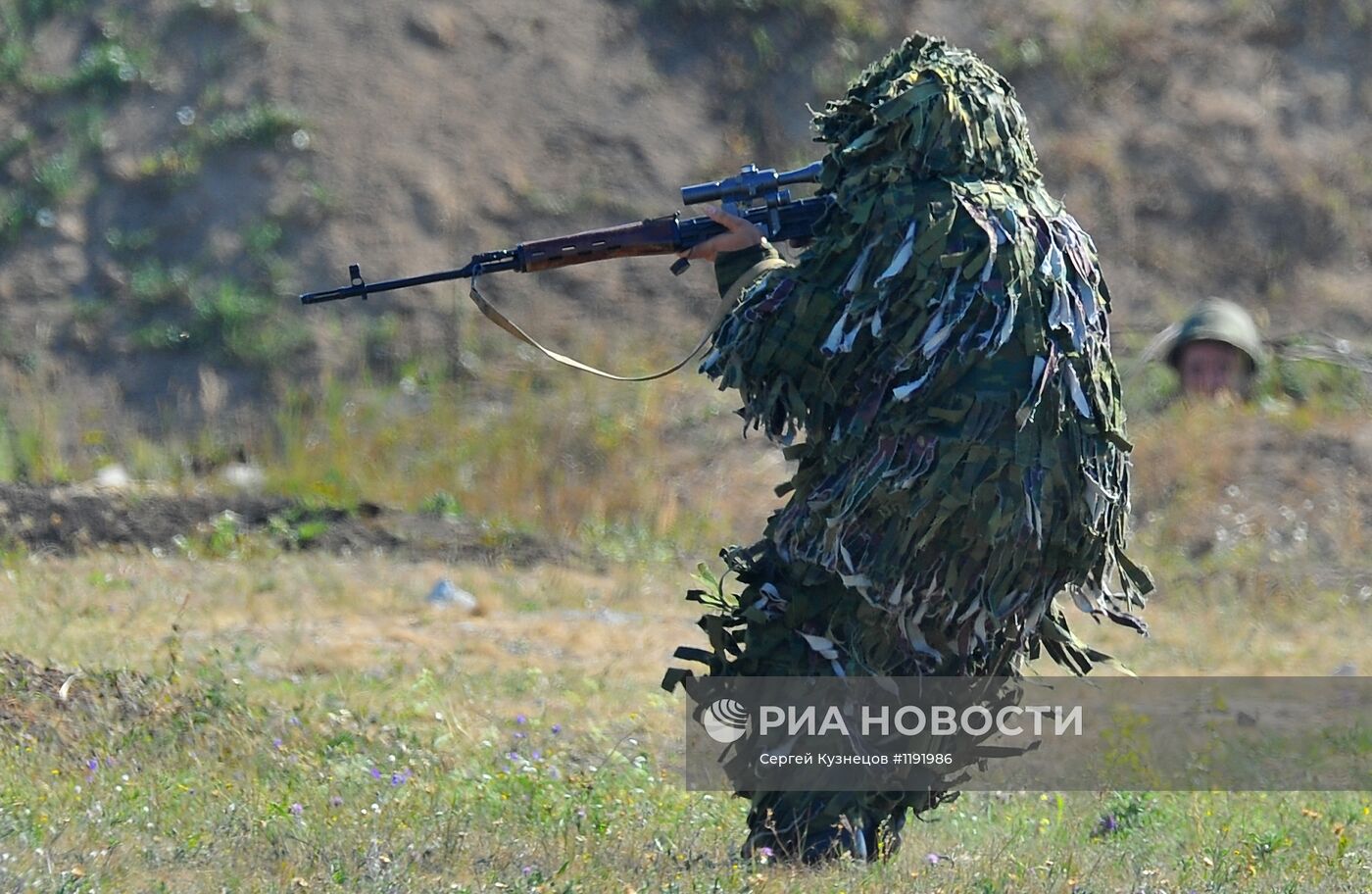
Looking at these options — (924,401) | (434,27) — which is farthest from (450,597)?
(434,27)

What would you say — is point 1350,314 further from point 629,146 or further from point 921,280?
point 921,280

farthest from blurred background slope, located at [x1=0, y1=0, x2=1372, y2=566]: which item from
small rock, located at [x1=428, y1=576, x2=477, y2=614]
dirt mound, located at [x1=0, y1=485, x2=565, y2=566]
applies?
small rock, located at [x1=428, y1=576, x2=477, y2=614]

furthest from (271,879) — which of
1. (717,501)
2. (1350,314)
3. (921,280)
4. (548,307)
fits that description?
(1350,314)

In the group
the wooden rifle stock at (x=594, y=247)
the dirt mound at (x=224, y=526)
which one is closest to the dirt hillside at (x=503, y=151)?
the dirt mound at (x=224, y=526)

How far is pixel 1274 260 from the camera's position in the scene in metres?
17.2

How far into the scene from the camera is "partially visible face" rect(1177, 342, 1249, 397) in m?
14.2

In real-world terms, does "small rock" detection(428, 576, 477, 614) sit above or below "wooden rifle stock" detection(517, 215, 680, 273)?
above

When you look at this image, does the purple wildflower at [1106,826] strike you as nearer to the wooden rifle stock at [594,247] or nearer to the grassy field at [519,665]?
the grassy field at [519,665]

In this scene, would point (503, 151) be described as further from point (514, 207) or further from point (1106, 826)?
point (1106, 826)

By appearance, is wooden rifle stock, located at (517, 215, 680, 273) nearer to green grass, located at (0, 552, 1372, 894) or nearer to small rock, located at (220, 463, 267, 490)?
green grass, located at (0, 552, 1372, 894)

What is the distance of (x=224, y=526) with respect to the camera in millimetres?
10773

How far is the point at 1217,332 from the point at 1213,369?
0.30 metres

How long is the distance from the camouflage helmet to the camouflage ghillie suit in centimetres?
1010

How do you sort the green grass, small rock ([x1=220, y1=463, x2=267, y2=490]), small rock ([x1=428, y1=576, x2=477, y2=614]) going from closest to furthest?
the green grass < small rock ([x1=428, y1=576, x2=477, y2=614]) < small rock ([x1=220, y1=463, x2=267, y2=490])
